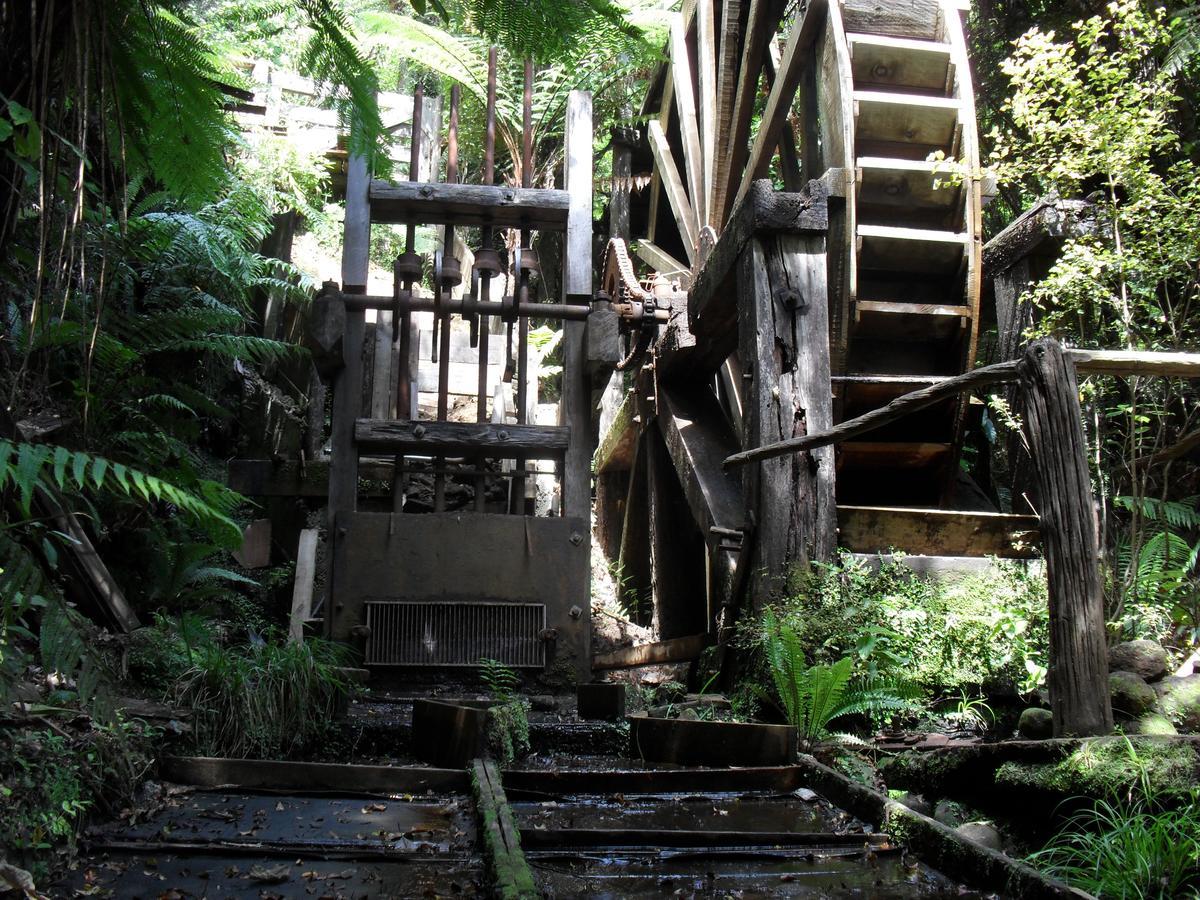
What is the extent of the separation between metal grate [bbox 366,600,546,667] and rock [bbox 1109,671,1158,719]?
2943 mm

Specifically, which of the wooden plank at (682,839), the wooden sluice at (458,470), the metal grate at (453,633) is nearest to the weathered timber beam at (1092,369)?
the wooden plank at (682,839)

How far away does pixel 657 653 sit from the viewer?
6.40m

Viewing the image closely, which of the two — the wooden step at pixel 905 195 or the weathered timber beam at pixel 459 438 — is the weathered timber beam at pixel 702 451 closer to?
the weathered timber beam at pixel 459 438

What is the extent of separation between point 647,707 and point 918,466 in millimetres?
4411

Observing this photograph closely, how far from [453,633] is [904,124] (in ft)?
18.8

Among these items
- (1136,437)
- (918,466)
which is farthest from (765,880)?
(918,466)

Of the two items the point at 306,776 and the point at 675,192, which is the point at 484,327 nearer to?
the point at 306,776

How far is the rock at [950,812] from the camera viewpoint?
3.00m

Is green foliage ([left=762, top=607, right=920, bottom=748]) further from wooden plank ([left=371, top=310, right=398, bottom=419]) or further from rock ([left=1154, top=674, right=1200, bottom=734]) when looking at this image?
wooden plank ([left=371, top=310, right=398, bottom=419])

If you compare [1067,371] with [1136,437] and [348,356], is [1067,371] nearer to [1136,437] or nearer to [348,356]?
[1136,437]

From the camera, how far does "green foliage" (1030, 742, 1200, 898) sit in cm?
217

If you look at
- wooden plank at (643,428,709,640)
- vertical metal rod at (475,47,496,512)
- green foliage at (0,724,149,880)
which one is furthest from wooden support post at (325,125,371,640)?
wooden plank at (643,428,709,640)

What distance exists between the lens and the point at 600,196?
1594 centimetres

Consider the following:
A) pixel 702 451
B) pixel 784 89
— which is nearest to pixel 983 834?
pixel 702 451
